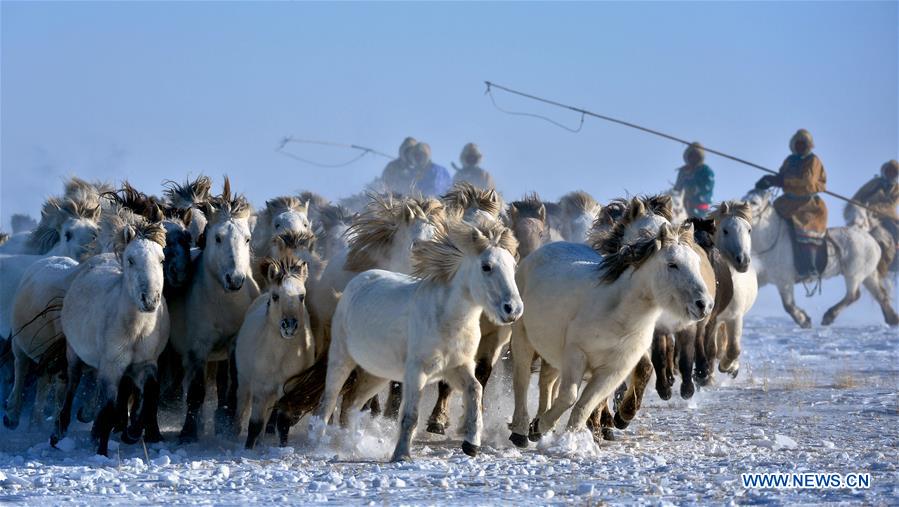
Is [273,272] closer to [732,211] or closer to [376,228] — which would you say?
[376,228]

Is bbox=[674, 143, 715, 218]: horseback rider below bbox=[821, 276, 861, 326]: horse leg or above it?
above

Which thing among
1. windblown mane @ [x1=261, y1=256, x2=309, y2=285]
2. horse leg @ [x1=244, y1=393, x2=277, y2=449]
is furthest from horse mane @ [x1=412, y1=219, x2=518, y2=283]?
horse leg @ [x1=244, y1=393, x2=277, y2=449]

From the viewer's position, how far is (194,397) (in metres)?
10.0

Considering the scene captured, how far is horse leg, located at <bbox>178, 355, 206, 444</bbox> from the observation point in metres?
9.89

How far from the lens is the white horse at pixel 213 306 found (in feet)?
33.2

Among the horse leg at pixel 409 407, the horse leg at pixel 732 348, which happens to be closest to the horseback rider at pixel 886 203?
the horse leg at pixel 732 348

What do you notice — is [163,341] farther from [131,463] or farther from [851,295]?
[851,295]

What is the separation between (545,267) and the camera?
385 inches

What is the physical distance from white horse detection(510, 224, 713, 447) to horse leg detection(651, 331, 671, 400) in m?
1.29

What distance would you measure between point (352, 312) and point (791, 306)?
1499cm

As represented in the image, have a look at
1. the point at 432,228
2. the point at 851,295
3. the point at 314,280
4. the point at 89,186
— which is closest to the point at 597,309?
the point at 432,228

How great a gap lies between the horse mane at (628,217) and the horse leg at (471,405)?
1614 mm

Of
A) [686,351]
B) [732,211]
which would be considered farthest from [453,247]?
[732,211]

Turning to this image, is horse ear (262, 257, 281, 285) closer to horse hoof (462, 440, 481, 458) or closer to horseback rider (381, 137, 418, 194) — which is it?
horse hoof (462, 440, 481, 458)
